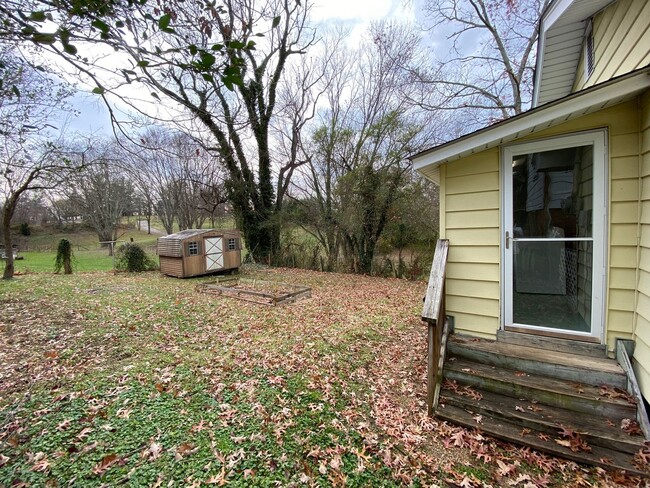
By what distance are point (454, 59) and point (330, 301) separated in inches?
392

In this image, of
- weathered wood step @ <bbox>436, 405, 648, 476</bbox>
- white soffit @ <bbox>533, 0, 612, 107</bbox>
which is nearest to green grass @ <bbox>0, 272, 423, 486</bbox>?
weathered wood step @ <bbox>436, 405, 648, 476</bbox>

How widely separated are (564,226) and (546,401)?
5.33ft

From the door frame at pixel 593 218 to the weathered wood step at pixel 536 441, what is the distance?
3.12ft

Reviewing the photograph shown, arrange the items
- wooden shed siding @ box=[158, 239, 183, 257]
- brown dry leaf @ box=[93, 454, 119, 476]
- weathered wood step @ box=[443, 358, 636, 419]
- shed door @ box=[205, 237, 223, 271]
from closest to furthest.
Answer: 1. brown dry leaf @ box=[93, 454, 119, 476]
2. weathered wood step @ box=[443, 358, 636, 419]
3. wooden shed siding @ box=[158, 239, 183, 257]
4. shed door @ box=[205, 237, 223, 271]

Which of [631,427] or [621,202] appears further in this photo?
[621,202]

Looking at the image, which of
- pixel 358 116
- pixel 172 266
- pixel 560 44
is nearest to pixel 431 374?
pixel 560 44

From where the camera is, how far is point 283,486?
1.97 meters

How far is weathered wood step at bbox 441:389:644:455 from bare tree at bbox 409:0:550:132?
10.2 m

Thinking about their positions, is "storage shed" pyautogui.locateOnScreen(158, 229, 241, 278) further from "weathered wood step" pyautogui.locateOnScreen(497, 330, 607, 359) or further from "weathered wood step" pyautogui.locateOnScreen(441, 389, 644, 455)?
"weathered wood step" pyautogui.locateOnScreen(497, 330, 607, 359)

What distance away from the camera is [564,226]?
9.18 feet

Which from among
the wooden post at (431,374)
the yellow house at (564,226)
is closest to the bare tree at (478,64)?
the yellow house at (564,226)

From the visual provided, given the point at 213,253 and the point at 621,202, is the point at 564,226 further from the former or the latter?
the point at 213,253

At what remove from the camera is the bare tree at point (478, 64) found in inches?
389

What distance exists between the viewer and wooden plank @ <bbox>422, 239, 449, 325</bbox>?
2.49 m
